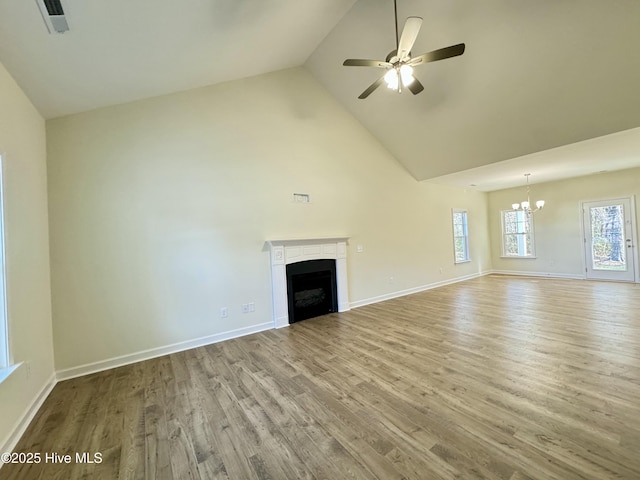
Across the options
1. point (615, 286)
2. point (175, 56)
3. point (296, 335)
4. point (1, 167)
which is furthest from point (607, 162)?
point (1, 167)

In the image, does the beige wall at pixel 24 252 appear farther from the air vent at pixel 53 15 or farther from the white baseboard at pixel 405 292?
the white baseboard at pixel 405 292

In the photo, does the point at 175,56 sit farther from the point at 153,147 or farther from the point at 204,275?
the point at 204,275

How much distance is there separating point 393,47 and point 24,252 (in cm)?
479

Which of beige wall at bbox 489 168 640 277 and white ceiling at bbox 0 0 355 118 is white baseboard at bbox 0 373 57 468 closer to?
white ceiling at bbox 0 0 355 118

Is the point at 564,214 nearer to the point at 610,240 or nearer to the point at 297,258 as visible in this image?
the point at 610,240

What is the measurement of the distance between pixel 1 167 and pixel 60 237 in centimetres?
106

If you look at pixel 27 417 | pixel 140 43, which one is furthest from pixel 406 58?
pixel 27 417

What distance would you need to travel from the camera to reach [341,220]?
16.1 feet

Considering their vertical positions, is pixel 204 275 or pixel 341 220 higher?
pixel 341 220

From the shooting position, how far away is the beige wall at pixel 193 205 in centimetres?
282

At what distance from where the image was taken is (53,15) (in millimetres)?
1689

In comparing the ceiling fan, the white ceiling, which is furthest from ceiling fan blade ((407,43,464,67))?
the white ceiling

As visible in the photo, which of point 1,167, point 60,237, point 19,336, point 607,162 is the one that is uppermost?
point 607,162

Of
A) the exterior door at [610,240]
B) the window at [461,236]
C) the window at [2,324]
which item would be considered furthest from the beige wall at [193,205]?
the exterior door at [610,240]
